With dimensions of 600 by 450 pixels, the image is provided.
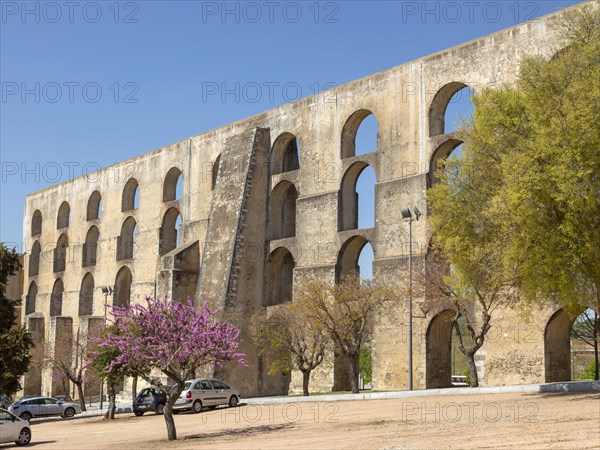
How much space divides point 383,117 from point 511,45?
227 inches

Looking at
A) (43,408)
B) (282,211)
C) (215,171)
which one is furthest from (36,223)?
(282,211)

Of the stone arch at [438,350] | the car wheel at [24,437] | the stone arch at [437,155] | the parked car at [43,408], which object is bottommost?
the parked car at [43,408]

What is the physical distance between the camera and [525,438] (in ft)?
44.0

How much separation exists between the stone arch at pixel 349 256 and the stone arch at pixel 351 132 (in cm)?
344

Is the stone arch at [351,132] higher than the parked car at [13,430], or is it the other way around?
the stone arch at [351,132]

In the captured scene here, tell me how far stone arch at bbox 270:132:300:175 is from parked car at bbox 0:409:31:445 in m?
17.9

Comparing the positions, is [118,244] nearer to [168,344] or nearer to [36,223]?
[36,223]

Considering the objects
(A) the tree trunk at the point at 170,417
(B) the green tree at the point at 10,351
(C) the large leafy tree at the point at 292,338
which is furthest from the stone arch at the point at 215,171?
(A) the tree trunk at the point at 170,417

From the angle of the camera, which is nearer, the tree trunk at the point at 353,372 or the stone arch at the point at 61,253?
the tree trunk at the point at 353,372

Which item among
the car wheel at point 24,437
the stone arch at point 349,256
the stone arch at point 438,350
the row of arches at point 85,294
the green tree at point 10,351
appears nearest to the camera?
the car wheel at point 24,437

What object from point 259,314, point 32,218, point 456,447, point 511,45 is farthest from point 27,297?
point 456,447

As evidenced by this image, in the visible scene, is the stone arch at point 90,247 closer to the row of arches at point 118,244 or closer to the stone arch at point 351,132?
the row of arches at point 118,244

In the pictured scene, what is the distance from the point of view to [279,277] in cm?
3612

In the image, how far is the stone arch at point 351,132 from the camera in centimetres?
3253
